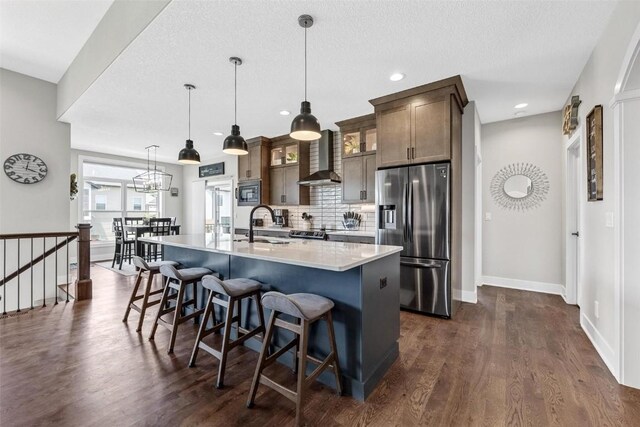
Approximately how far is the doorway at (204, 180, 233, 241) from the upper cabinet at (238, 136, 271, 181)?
4.26 ft

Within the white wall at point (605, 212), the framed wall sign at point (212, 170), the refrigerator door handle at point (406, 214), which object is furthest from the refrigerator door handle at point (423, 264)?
the framed wall sign at point (212, 170)

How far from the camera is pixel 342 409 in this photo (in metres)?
1.77

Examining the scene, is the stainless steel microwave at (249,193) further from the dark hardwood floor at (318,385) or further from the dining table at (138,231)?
the dark hardwood floor at (318,385)

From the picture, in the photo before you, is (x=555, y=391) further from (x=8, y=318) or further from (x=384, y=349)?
(x=8, y=318)

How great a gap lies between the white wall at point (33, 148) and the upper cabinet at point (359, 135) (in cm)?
441

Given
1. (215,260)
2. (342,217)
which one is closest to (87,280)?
(215,260)

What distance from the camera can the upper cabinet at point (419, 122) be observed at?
3309mm

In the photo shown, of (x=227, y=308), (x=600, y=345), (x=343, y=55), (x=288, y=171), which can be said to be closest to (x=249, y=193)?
(x=288, y=171)

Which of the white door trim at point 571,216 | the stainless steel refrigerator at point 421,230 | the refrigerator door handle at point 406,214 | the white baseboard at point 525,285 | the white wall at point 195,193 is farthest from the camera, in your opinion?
the white wall at point 195,193

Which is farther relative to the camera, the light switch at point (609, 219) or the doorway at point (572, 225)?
the doorway at point (572, 225)

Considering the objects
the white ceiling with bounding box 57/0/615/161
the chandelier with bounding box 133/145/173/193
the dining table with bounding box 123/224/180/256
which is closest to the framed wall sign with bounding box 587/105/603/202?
the white ceiling with bounding box 57/0/615/161

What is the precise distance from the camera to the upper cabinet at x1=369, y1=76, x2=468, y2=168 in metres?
3.31

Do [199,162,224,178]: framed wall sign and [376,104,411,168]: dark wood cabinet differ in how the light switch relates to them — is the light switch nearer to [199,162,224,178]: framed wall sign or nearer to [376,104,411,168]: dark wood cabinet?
[376,104,411,168]: dark wood cabinet

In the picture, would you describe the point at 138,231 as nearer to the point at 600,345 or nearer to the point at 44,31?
the point at 44,31
